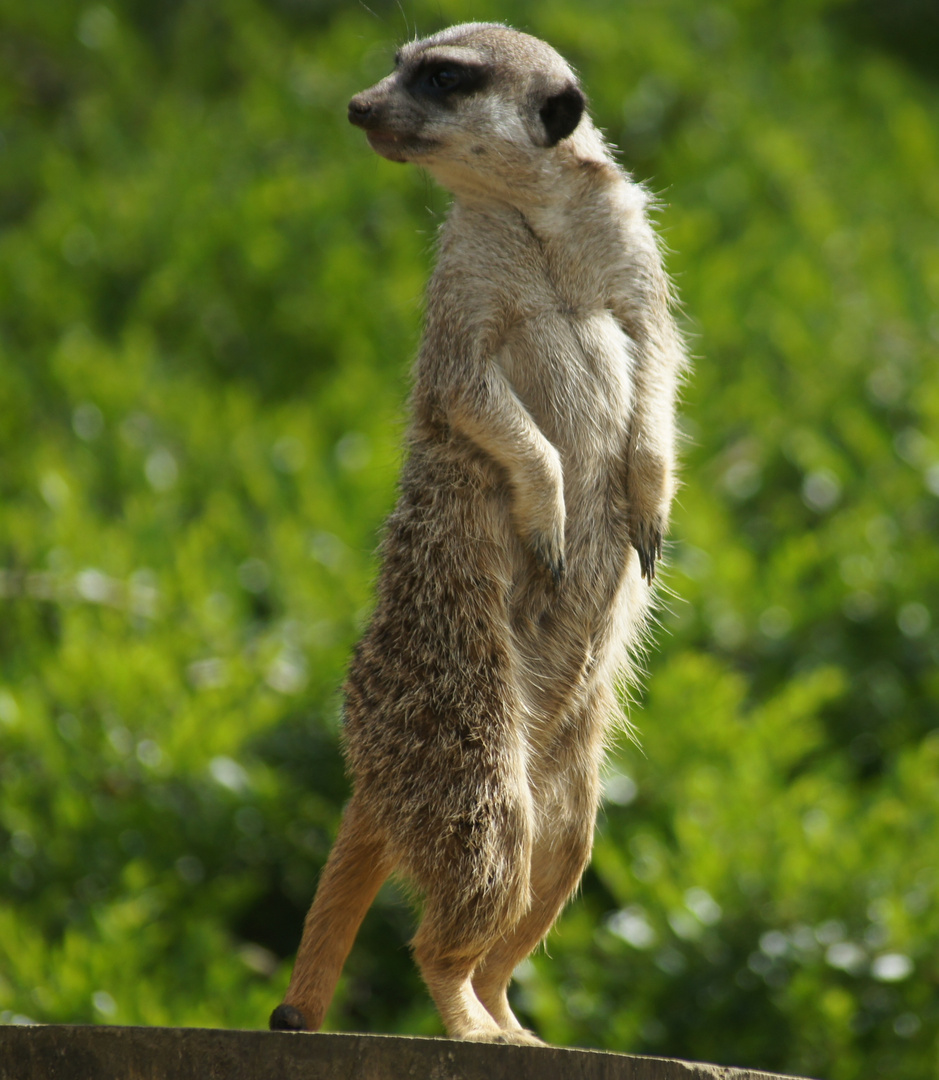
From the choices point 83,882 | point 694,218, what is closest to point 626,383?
point 83,882

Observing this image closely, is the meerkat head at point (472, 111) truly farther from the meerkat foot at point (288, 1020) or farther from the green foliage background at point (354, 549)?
the meerkat foot at point (288, 1020)

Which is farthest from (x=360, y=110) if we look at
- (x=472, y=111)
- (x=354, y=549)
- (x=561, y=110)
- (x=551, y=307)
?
(x=354, y=549)

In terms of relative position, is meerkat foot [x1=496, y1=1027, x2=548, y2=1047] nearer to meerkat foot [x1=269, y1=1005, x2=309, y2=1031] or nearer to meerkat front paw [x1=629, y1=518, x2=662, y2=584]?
meerkat foot [x1=269, y1=1005, x2=309, y2=1031]

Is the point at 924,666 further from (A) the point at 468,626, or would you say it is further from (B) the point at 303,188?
(B) the point at 303,188

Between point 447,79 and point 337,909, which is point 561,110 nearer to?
point 447,79

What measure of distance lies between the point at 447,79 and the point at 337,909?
151 centimetres

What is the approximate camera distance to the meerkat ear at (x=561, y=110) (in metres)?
2.30

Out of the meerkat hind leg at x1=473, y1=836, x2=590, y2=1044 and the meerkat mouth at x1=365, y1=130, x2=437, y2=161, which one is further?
the meerkat hind leg at x1=473, y1=836, x2=590, y2=1044

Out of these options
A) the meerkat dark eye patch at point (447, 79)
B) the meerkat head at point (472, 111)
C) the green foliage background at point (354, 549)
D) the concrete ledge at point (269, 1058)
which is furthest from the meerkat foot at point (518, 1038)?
the meerkat dark eye patch at point (447, 79)

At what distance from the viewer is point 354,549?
5.04 meters

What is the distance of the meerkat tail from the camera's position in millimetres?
2266

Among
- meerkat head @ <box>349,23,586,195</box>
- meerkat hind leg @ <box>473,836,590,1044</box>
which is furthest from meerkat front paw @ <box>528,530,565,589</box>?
meerkat head @ <box>349,23,586,195</box>

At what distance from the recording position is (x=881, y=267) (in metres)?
7.86

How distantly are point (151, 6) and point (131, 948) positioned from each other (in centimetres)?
859
